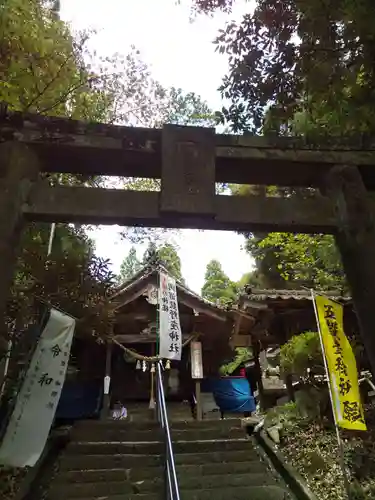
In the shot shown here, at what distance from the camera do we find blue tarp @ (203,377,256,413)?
1404 cm

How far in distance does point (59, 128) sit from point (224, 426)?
7896 millimetres

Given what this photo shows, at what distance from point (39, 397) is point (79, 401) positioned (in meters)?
8.32

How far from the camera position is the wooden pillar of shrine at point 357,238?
3.39m

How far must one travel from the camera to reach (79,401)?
12797mm

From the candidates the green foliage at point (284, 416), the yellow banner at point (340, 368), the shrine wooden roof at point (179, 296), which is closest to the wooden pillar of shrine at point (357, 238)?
the yellow banner at point (340, 368)

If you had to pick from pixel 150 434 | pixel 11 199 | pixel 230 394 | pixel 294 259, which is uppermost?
pixel 294 259

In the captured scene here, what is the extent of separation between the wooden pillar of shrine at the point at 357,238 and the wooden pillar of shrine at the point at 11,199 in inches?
107

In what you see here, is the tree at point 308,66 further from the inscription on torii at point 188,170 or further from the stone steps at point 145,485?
the stone steps at point 145,485

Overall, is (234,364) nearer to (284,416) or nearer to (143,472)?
(284,416)

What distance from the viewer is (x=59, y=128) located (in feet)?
13.0

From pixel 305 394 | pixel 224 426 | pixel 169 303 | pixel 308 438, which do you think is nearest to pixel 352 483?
pixel 308 438

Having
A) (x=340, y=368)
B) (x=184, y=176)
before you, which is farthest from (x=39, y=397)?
(x=340, y=368)

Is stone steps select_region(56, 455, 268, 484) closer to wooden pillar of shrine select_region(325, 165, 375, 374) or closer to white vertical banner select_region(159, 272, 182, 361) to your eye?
white vertical banner select_region(159, 272, 182, 361)

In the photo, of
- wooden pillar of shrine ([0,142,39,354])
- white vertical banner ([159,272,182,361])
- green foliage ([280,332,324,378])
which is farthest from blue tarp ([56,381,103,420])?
wooden pillar of shrine ([0,142,39,354])
